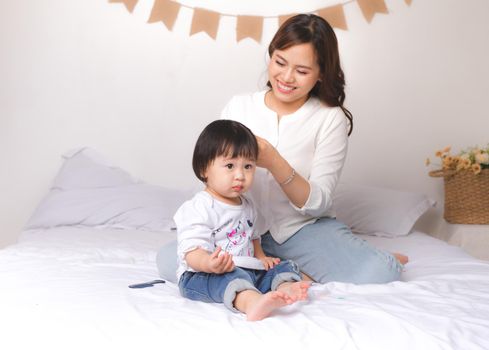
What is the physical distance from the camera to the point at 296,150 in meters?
1.94

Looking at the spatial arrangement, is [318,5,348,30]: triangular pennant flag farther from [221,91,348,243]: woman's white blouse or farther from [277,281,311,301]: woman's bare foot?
[277,281,311,301]: woman's bare foot

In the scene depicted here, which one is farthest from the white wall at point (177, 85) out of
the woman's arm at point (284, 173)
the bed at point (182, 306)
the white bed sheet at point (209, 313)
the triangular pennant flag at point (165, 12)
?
the woman's arm at point (284, 173)

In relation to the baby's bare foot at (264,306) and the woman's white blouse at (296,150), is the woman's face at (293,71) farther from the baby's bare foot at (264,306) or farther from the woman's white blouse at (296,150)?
the baby's bare foot at (264,306)

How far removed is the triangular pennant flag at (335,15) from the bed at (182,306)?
1.02 m

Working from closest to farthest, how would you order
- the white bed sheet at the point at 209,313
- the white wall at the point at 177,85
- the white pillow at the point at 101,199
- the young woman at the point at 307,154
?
the white bed sheet at the point at 209,313 → the young woman at the point at 307,154 → the white pillow at the point at 101,199 → the white wall at the point at 177,85

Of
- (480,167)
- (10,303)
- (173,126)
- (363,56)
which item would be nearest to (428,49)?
(363,56)

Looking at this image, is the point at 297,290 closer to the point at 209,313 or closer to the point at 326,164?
the point at 209,313

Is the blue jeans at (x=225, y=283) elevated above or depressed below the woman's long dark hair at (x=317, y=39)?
below

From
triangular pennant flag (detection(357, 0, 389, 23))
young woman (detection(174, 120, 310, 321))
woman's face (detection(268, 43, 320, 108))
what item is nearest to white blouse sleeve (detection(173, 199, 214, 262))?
young woman (detection(174, 120, 310, 321))

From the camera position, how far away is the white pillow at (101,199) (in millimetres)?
2551

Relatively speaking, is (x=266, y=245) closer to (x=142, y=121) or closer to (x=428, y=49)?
(x=142, y=121)

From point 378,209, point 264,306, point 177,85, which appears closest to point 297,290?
point 264,306

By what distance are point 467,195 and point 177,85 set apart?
1310 millimetres

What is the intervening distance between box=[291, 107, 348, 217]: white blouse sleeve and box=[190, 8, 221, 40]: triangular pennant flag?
1142 millimetres
